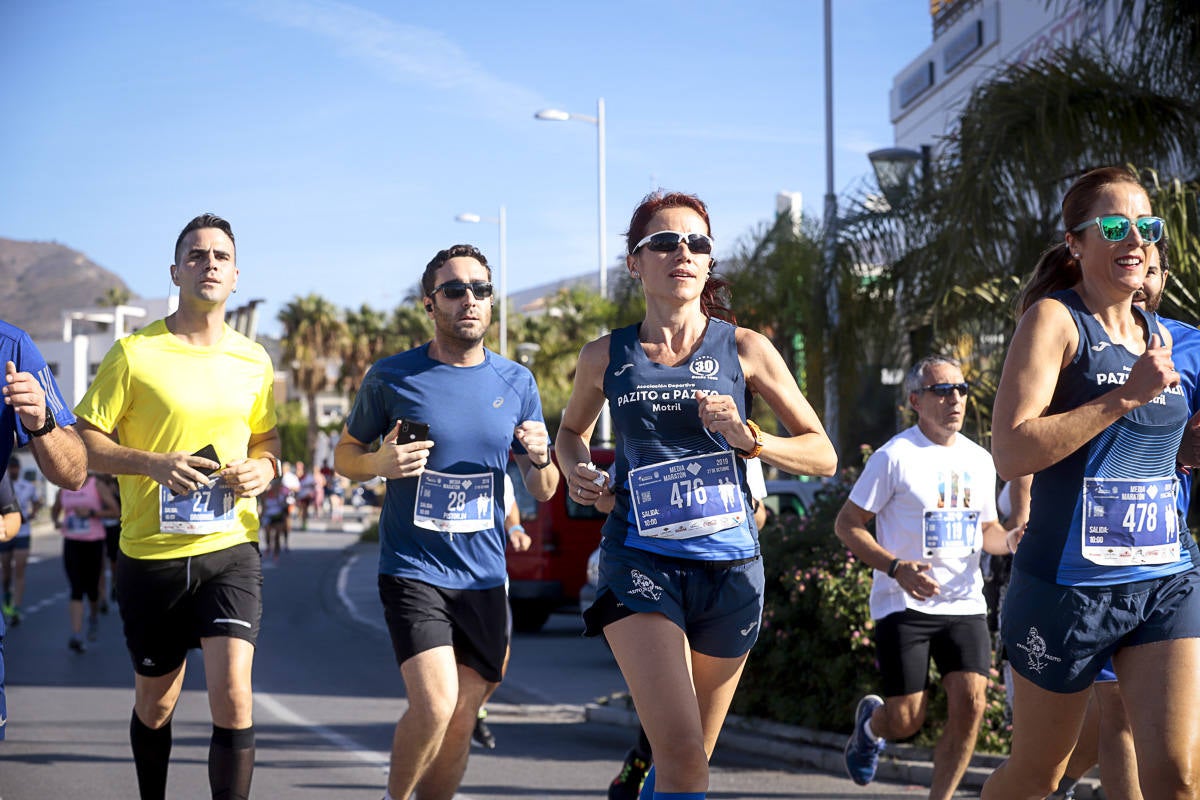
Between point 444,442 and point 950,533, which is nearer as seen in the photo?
point 444,442

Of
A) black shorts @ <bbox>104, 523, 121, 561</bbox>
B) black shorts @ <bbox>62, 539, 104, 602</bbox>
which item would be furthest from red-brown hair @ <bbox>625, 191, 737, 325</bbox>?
black shorts @ <bbox>104, 523, 121, 561</bbox>

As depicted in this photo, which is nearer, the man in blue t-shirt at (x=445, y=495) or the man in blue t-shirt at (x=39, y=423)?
the man in blue t-shirt at (x=39, y=423)

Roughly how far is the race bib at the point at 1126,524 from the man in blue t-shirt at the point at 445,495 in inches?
90.5

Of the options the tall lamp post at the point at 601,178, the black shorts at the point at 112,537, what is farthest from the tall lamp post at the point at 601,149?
the black shorts at the point at 112,537

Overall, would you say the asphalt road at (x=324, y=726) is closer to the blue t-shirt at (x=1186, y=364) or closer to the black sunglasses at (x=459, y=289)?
the black sunglasses at (x=459, y=289)

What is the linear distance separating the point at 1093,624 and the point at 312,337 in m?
59.4

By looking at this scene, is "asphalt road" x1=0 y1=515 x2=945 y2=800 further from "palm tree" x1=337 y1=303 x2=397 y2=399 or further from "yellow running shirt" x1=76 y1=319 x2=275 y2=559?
"palm tree" x1=337 y1=303 x2=397 y2=399

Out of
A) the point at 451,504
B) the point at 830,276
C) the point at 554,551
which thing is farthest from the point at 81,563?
the point at 451,504

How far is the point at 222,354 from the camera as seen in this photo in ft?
18.2

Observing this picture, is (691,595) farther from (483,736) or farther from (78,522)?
(78,522)

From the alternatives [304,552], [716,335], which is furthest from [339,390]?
[716,335]

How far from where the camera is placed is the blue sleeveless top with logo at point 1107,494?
3799 mm

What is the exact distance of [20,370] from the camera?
429 centimetres

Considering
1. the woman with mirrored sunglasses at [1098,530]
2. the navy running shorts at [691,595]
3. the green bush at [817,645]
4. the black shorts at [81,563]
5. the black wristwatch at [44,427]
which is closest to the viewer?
Answer: the woman with mirrored sunglasses at [1098,530]
